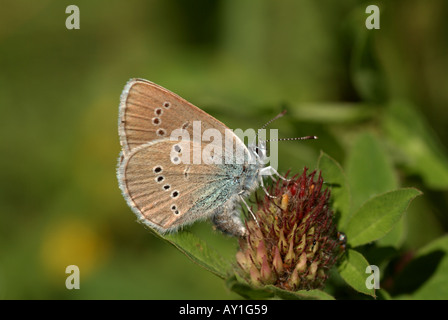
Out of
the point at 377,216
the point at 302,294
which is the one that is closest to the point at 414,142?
the point at 377,216

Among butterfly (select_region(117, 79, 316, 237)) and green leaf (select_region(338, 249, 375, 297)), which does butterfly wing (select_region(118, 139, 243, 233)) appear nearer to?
butterfly (select_region(117, 79, 316, 237))

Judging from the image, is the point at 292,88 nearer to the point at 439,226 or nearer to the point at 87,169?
the point at 439,226

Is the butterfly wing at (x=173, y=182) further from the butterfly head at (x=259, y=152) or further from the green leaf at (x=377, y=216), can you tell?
the green leaf at (x=377, y=216)

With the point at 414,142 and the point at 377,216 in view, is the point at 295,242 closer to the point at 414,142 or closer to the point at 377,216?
the point at 377,216

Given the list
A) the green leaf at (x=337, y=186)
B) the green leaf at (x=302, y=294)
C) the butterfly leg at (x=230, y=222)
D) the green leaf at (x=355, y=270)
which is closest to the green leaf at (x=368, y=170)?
the green leaf at (x=337, y=186)

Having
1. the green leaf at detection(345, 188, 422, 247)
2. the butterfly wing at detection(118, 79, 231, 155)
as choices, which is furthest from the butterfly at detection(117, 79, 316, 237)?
the green leaf at detection(345, 188, 422, 247)

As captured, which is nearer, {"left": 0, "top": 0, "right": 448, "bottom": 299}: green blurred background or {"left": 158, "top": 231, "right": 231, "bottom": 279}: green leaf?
{"left": 158, "top": 231, "right": 231, "bottom": 279}: green leaf
